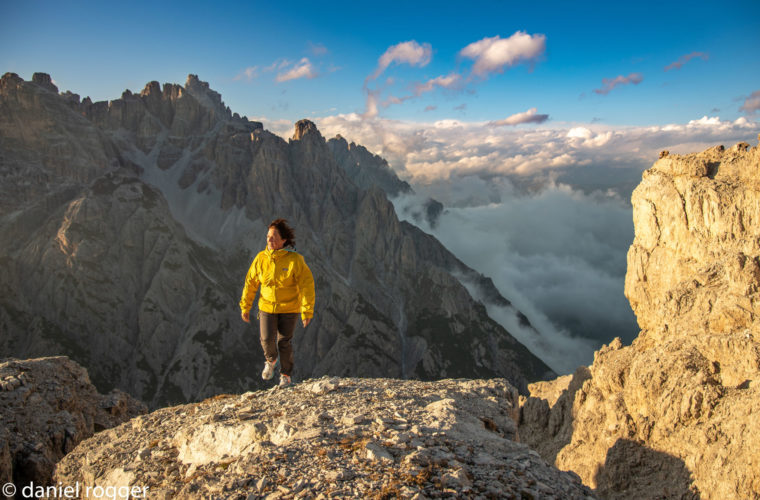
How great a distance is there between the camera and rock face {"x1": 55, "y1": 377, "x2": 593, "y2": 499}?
793 centimetres

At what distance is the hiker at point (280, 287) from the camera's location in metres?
14.1

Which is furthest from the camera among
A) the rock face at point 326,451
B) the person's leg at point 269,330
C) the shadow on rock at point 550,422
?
the shadow on rock at point 550,422

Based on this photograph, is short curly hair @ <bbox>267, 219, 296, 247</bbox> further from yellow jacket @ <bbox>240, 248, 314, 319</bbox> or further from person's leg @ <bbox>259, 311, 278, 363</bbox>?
person's leg @ <bbox>259, 311, 278, 363</bbox>

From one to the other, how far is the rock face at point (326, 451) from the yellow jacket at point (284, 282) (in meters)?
3.12

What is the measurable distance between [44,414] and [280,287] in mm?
11917

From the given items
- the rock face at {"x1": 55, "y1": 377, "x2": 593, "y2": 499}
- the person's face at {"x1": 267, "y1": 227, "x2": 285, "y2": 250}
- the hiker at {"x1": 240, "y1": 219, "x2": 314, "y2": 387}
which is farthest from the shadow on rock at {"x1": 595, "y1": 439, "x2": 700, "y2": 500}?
the person's face at {"x1": 267, "y1": 227, "x2": 285, "y2": 250}

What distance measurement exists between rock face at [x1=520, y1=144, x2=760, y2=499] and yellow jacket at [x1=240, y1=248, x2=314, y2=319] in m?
20.4

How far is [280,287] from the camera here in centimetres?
1420

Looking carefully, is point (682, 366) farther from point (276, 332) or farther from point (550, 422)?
point (276, 332)

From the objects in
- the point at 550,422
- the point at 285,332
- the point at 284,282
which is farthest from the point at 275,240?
the point at 550,422

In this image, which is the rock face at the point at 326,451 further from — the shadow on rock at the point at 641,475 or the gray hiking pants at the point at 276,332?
the shadow on rock at the point at 641,475

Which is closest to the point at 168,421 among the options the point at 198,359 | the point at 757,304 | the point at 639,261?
the point at 757,304

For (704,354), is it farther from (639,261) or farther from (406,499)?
(406,499)

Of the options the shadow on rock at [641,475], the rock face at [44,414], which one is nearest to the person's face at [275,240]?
the rock face at [44,414]
